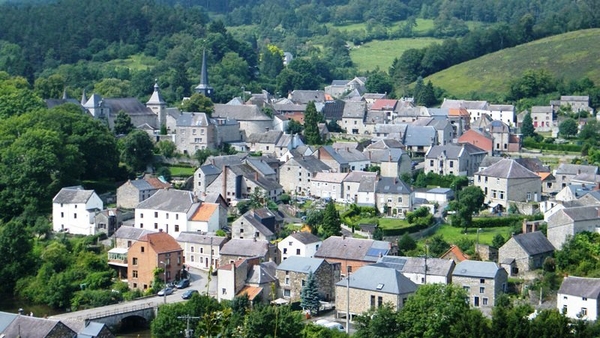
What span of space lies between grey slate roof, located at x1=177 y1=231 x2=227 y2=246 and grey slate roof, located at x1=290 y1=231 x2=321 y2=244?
3082mm

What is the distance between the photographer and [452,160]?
187 feet

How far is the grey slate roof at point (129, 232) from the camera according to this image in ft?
157

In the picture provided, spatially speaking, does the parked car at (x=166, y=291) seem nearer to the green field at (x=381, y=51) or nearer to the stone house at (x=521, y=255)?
the stone house at (x=521, y=255)

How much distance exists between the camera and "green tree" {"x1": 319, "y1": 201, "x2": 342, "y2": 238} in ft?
154

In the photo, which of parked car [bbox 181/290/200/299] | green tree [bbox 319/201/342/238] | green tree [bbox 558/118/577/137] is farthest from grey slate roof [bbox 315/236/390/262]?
green tree [bbox 558/118/577/137]

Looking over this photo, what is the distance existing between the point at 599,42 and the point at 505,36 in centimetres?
938

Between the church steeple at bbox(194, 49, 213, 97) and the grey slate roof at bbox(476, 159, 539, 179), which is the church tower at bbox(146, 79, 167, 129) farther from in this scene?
the grey slate roof at bbox(476, 159, 539, 179)

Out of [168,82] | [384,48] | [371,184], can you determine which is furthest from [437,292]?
[384,48]

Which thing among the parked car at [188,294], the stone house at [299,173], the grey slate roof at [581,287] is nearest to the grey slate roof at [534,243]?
the grey slate roof at [581,287]

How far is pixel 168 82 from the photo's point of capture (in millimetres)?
80812

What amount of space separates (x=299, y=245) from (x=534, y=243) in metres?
9.14

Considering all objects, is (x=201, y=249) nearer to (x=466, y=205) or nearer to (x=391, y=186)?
(x=391, y=186)

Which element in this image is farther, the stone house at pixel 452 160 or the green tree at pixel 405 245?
the stone house at pixel 452 160

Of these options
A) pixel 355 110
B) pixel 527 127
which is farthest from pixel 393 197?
pixel 355 110
